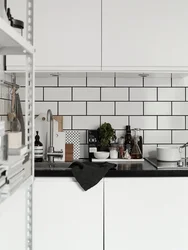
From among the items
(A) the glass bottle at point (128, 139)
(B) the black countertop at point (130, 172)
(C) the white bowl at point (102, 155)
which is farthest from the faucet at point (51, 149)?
(A) the glass bottle at point (128, 139)

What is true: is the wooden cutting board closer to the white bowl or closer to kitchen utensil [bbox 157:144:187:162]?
the white bowl

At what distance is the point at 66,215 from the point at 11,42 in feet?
3.82

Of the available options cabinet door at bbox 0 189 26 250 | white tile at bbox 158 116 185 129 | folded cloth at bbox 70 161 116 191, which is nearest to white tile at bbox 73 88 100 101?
white tile at bbox 158 116 185 129

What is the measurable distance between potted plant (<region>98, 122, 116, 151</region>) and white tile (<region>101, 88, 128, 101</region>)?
0.66 feet

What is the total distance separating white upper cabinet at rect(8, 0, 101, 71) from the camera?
7.79ft

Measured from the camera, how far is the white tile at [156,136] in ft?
8.95

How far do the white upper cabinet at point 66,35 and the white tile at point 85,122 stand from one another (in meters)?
0.45

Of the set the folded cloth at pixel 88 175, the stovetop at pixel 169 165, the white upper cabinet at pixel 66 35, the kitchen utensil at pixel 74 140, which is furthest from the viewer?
the kitchen utensil at pixel 74 140

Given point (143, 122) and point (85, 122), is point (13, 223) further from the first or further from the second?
point (143, 122)

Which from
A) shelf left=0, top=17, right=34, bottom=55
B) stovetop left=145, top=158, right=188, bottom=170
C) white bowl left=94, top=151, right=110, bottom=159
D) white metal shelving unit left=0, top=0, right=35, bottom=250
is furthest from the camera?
white bowl left=94, top=151, right=110, bottom=159

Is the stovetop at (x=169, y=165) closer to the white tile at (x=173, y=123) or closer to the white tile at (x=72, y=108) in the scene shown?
the white tile at (x=173, y=123)

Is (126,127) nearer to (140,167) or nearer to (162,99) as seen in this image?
(162,99)

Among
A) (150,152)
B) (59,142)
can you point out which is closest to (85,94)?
(59,142)

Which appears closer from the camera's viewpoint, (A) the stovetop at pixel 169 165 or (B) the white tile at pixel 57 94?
(A) the stovetop at pixel 169 165
